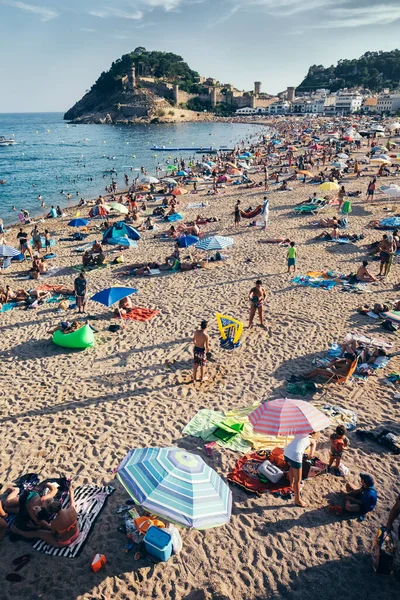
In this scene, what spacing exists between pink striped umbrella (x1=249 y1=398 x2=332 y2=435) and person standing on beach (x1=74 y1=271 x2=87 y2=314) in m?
6.92

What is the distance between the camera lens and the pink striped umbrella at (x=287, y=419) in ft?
18.3

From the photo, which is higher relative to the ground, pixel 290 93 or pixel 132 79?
pixel 132 79

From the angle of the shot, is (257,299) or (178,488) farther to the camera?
(257,299)

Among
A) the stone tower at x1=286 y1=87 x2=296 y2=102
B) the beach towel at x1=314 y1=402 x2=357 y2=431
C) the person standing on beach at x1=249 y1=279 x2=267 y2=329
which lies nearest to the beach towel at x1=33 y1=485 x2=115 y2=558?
the beach towel at x1=314 y1=402 x2=357 y2=431

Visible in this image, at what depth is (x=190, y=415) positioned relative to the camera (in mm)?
7254

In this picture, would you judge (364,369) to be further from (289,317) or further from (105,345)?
(105,345)

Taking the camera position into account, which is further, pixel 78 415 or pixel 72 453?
pixel 78 415

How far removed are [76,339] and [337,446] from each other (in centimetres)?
636

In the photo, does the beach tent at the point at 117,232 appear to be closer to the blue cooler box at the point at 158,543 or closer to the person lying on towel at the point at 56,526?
the person lying on towel at the point at 56,526

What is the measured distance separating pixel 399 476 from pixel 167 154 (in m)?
58.0

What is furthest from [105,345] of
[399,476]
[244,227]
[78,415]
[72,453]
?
[244,227]

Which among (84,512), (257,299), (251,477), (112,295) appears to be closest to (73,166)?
(112,295)

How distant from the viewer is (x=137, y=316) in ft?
36.7

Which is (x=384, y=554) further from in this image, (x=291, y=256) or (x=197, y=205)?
(x=197, y=205)
